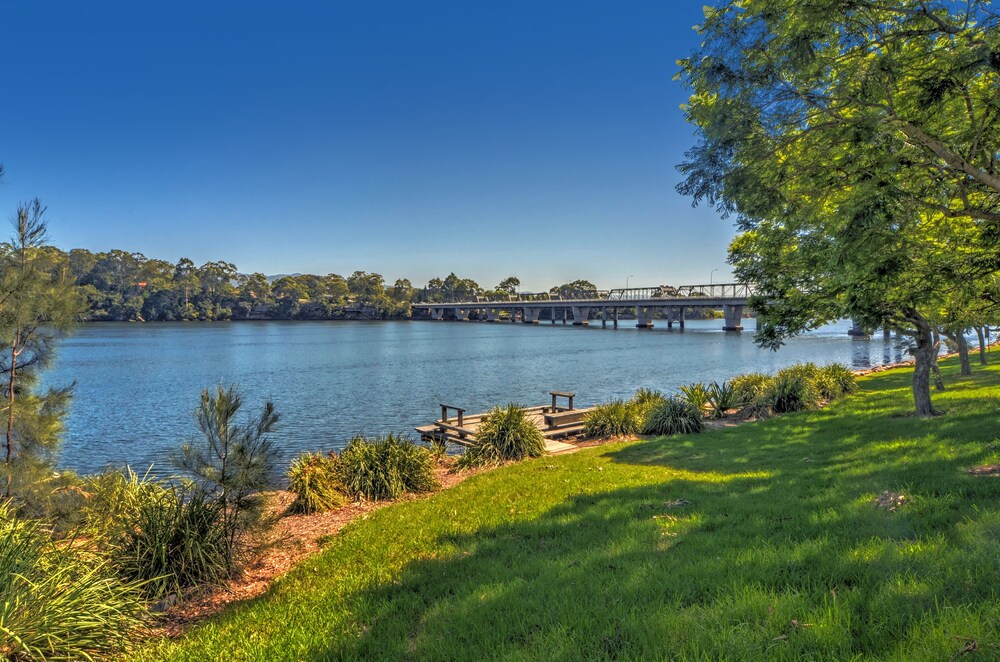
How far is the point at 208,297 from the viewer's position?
145625 mm

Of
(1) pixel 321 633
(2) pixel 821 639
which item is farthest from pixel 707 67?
(1) pixel 321 633

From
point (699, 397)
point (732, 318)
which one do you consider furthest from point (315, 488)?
point (732, 318)

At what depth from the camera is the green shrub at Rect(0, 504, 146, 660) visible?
3.87m

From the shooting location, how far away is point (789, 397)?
55.2ft

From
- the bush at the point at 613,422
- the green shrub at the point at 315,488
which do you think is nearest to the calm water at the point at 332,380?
the green shrub at the point at 315,488

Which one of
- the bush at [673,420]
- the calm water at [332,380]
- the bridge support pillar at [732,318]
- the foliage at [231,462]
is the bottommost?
the calm water at [332,380]

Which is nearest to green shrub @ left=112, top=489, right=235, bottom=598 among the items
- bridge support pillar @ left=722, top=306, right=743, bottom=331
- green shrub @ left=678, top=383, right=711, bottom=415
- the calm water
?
the calm water

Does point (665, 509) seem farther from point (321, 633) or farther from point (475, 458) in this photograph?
point (475, 458)

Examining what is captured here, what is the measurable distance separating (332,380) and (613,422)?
77.8ft

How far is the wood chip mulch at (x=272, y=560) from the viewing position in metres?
5.21

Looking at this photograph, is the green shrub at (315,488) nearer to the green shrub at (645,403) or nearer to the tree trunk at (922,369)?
the green shrub at (645,403)

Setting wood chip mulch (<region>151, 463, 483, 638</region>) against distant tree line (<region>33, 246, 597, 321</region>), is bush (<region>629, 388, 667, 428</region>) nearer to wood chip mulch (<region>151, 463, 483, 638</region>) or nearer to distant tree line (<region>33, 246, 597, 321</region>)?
wood chip mulch (<region>151, 463, 483, 638</region>)

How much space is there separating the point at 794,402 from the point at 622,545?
45.9 feet

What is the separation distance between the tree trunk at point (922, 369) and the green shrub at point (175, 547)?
13.6 metres
